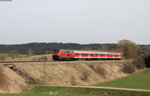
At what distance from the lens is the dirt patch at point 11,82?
33.7 metres

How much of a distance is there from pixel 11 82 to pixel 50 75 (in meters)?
12.2

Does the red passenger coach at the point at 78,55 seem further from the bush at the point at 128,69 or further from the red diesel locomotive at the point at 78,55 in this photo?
the bush at the point at 128,69

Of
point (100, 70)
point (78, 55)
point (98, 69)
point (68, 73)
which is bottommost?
point (100, 70)

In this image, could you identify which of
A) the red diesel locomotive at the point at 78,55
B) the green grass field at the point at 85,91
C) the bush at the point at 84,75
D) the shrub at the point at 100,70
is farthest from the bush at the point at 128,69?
the green grass field at the point at 85,91

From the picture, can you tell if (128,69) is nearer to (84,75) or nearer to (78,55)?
(78,55)

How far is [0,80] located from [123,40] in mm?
128608

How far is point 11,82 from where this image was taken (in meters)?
35.9

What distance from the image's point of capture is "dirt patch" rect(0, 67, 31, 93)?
33.7 m

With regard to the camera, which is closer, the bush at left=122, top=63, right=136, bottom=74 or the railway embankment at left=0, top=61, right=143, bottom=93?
the railway embankment at left=0, top=61, right=143, bottom=93

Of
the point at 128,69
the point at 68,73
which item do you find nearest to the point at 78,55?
the point at 68,73

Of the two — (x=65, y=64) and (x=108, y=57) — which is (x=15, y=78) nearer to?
(x=65, y=64)

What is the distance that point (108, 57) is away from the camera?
9275cm

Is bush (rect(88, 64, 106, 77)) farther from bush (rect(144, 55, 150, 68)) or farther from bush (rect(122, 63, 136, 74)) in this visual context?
bush (rect(144, 55, 150, 68))

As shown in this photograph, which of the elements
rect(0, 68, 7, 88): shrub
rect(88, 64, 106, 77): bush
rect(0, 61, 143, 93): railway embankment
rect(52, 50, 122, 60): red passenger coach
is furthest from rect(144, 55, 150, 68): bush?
rect(0, 68, 7, 88): shrub
